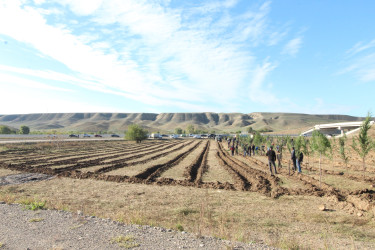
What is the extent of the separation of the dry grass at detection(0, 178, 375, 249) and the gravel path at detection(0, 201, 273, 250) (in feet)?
1.85

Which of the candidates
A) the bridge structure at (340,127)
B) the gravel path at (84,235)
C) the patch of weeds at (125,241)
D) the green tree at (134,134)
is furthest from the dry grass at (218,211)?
the bridge structure at (340,127)

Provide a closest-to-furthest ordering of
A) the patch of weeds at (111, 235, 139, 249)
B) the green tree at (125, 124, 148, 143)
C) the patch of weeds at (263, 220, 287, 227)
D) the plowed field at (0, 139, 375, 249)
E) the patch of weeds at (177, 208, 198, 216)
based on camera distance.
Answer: the patch of weeds at (111, 235, 139, 249), the plowed field at (0, 139, 375, 249), the patch of weeds at (263, 220, 287, 227), the patch of weeds at (177, 208, 198, 216), the green tree at (125, 124, 148, 143)

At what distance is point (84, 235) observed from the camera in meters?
5.82

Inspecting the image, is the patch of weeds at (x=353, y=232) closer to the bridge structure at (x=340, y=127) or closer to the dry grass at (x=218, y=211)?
the dry grass at (x=218, y=211)

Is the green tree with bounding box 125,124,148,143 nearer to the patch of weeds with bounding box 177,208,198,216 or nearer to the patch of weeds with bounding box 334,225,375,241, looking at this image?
the patch of weeds with bounding box 177,208,198,216

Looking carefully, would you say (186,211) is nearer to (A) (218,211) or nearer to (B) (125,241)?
(A) (218,211)

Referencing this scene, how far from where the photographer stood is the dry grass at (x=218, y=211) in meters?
6.62

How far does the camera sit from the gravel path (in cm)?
529

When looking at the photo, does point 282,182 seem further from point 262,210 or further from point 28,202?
point 28,202

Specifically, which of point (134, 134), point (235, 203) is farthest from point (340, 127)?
point (235, 203)

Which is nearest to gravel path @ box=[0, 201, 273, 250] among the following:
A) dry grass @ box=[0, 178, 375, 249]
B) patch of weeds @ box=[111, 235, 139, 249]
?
patch of weeds @ box=[111, 235, 139, 249]

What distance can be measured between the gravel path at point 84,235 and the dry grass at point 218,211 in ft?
1.85

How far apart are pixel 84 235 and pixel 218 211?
4.75m

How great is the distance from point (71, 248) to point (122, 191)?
6.90 meters
